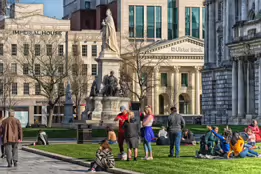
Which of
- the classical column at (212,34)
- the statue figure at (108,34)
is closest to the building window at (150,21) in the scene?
the classical column at (212,34)

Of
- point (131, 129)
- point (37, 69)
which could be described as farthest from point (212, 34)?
point (131, 129)

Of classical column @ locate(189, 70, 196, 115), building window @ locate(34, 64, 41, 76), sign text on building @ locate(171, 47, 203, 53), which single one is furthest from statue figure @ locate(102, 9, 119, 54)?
classical column @ locate(189, 70, 196, 115)

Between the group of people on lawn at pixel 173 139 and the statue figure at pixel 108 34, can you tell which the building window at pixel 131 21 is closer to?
the statue figure at pixel 108 34

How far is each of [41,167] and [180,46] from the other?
10615 centimetres

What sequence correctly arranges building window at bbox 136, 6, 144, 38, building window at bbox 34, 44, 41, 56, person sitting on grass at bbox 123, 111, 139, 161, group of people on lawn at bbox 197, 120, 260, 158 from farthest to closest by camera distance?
building window at bbox 136, 6, 144, 38 → building window at bbox 34, 44, 41, 56 → group of people on lawn at bbox 197, 120, 260, 158 → person sitting on grass at bbox 123, 111, 139, 161

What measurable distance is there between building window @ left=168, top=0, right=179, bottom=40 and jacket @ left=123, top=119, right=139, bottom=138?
113360mm

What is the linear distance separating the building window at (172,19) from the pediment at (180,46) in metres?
9.10

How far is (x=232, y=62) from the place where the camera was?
3755 inches

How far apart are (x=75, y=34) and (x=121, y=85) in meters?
60.9

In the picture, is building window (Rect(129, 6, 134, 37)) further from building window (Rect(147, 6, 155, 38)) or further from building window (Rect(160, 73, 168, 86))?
building window (Rect(160, 73, 168, 86))

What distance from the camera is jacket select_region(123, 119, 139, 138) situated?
3384cm

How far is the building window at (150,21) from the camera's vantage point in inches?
5684

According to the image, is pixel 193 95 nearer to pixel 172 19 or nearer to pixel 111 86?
pixel 172 19

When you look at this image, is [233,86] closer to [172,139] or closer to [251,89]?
[251,89]
